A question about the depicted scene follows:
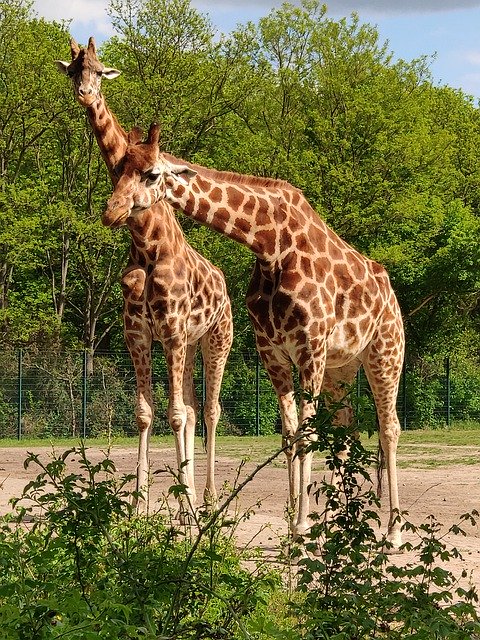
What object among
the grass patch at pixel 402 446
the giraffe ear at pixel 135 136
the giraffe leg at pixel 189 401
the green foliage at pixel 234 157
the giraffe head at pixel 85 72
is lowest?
the grass patch at pixel 402 446

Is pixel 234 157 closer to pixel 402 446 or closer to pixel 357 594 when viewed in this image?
pixel 402 446

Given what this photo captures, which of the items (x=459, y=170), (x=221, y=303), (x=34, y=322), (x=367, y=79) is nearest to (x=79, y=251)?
(x=34, y=322)

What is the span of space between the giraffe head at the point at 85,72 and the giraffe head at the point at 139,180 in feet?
5.08

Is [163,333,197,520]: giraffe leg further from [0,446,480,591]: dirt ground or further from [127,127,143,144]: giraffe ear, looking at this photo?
[127,127,143,144]: giraffe ear

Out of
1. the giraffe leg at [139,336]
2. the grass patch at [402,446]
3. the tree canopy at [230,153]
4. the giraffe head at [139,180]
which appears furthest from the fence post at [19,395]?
the giraffe head at [139,180]

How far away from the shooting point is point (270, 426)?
33938mm

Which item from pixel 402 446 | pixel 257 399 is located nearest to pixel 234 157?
pixel 257 399

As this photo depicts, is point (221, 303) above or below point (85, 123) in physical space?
below

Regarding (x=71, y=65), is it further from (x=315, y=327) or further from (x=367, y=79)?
(x=367, y=79)

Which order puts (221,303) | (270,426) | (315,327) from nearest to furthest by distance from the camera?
(315,327) < (221,303) < (270,426)

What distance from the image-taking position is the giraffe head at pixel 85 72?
11.9 metres

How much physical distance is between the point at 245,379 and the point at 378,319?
74.2 ft

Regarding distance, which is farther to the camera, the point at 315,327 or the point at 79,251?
the point at 79,251

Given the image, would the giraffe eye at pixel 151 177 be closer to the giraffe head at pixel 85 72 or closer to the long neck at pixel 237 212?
the long neck at pixel 237 212
